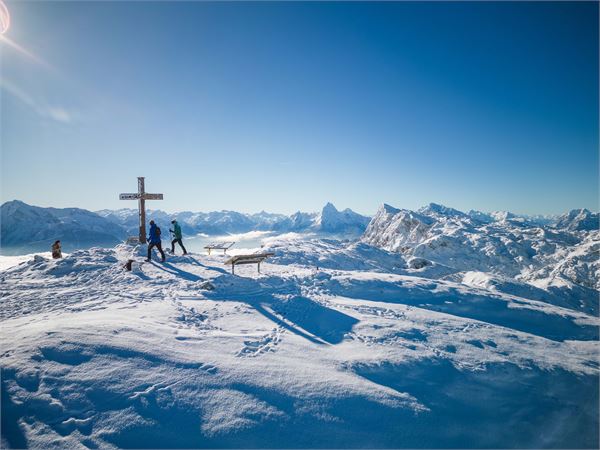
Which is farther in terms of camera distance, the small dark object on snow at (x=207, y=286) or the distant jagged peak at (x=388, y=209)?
the distant jagged peak at (x=388, y=209)

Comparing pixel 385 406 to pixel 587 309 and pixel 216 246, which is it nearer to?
pixel 216 246

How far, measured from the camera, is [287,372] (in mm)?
6434

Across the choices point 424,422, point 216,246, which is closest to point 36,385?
point 424,422

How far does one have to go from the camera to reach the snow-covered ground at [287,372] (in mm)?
5023

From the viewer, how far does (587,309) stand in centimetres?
3422

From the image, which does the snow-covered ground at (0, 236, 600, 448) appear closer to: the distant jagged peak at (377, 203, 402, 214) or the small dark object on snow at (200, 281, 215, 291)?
the small dark object on snow at (200, 281, 215, 291)

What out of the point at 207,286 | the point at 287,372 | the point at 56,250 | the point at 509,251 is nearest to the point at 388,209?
the point at 509,251

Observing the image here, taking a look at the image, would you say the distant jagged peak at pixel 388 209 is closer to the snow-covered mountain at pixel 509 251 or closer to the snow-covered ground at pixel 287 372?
the snow-covered mountain at pixel 509 251

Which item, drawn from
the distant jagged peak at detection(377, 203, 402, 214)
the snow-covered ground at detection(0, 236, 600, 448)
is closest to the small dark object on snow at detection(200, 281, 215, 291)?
the snow-covered ground at detection(0, 236, 600, 448)

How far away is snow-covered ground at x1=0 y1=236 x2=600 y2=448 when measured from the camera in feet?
16.5

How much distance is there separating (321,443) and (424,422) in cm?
226

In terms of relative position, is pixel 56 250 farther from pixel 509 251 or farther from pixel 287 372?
pixel 509 251

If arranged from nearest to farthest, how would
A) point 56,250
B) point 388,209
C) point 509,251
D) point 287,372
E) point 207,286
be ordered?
point 287,372 → point 207,286 → point 56,250 → point 509,251 → point 388,209

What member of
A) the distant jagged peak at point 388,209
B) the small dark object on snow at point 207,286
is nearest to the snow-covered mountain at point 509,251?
the distant jagged peak at point 388,209
